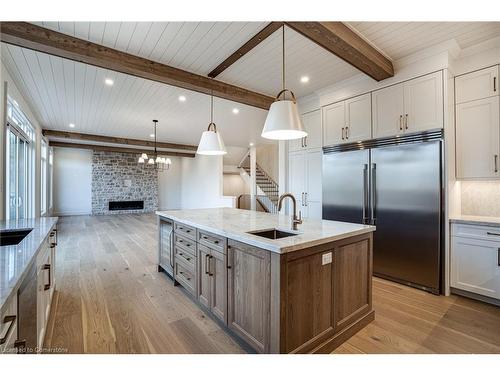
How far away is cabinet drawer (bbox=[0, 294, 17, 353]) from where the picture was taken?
3.24 ft

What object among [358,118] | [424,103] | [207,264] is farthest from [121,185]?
[424,103]

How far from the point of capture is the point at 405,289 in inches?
119

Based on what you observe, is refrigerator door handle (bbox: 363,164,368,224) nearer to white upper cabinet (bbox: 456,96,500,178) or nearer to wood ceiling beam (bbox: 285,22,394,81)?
white upper cabinet (bbox: 456,96,500,178)

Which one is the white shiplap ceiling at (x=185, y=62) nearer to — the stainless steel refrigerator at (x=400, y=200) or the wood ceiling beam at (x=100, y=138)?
the stainless steel refrigerator at (x=400, y=200)

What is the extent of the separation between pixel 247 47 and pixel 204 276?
8.39ft

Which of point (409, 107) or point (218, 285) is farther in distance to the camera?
point (409, 107)

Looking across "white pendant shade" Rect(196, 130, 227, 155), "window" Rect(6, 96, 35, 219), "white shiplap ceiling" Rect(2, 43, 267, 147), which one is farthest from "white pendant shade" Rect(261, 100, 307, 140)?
"window" Rect(6, 96, 35, 219)

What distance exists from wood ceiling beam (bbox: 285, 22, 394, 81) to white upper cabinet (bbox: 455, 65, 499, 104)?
0.76 meters

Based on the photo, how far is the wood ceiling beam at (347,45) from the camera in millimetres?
2188

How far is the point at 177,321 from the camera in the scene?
2334mm

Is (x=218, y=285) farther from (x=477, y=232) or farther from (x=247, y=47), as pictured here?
(x=477, y=232)
